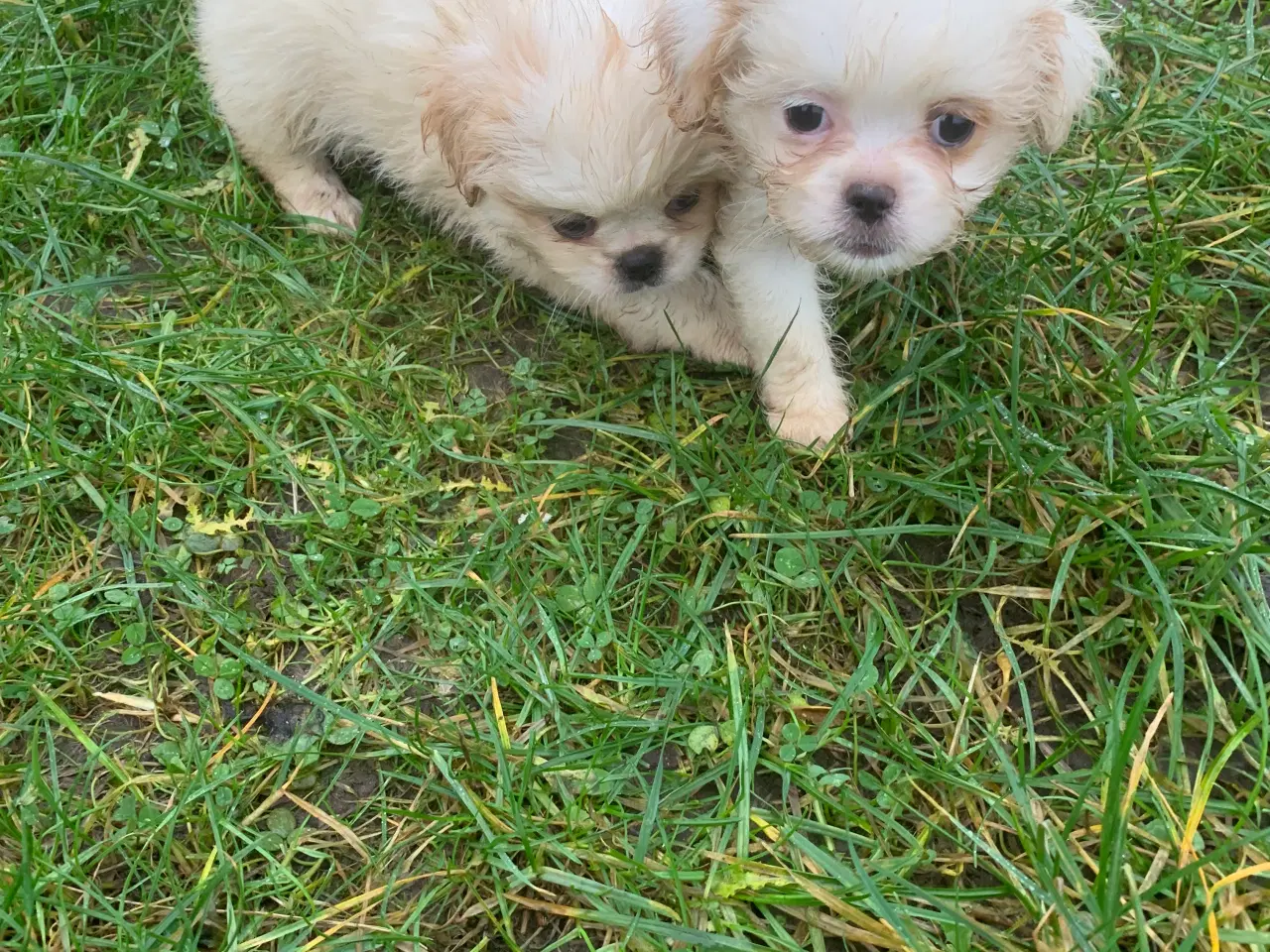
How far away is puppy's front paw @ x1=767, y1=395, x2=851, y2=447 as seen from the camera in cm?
247

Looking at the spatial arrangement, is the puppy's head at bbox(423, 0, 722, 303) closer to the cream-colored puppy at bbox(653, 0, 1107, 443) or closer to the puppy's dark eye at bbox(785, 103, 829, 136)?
the cream-colored puppy at bbox(653, 0, 1107, 443)

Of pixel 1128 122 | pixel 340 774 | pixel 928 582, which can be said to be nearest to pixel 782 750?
pixel 928 582

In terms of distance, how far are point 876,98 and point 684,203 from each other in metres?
0.66

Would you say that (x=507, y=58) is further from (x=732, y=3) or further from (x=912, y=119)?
(x=912, y=119)

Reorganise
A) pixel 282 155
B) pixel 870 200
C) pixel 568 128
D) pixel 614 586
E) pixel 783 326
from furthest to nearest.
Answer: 1. pixel 282 155
2. pixel 783 326
3. pixel 614 586
4. pixel 568 128
5. pixel 870 200

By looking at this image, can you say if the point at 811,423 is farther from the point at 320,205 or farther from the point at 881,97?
the point at 320,205

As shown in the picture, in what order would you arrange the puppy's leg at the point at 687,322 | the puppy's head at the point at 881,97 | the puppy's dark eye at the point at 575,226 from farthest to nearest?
the puppy's leg at the point at 687,322 → the puppy's dark eye at the point at 575,226 → the puppy's head at the point at 881,97

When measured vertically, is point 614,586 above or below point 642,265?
below

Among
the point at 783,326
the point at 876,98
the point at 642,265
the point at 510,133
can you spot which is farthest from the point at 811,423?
the point at 510,133

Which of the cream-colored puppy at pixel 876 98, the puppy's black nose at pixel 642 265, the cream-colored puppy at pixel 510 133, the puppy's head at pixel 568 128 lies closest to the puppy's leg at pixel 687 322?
the cream-colored puppy at pixel 510 133

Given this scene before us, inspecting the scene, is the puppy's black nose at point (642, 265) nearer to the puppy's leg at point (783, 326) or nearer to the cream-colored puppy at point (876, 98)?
the puppy's leg at point (783, 326)

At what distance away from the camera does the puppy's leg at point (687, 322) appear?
8.61 feet

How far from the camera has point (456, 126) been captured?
214 cm

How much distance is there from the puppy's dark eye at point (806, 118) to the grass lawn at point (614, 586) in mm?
799
